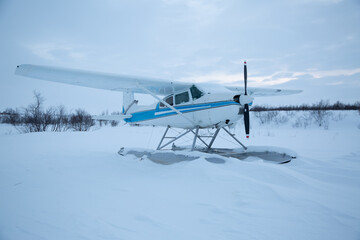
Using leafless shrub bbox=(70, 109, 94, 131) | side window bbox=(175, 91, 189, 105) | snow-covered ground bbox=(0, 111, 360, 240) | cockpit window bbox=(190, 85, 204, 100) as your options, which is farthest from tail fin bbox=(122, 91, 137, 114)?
leafless shrub bbox=(70, 109, 94, 131)

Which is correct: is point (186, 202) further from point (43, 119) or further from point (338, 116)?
point (338, 116)

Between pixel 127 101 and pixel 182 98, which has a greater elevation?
pixel 127 101

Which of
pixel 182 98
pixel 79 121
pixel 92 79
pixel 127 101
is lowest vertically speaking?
pixel 79 121

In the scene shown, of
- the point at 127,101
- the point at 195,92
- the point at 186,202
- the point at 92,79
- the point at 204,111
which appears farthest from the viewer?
the point at 127,101

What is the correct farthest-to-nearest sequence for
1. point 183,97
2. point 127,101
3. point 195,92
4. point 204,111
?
point 127,101 < point 183,97 < point 195,92 < point 204,111

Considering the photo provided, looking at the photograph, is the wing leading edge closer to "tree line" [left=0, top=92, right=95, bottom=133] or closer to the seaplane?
the seaplane

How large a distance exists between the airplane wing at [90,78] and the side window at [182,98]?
0.26 metres

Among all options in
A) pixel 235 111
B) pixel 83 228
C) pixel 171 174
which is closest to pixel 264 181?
pixel 171 174

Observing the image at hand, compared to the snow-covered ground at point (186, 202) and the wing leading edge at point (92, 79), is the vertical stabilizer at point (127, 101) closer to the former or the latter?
the wing leading edge at point (92, 79)

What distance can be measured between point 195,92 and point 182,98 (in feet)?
1.72

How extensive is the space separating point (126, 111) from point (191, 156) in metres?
5.04

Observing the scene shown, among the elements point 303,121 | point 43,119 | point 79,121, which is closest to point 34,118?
point 43,119

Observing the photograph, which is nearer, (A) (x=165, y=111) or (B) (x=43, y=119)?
(A) (x=165, y=111)

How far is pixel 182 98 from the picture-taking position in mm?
5883
